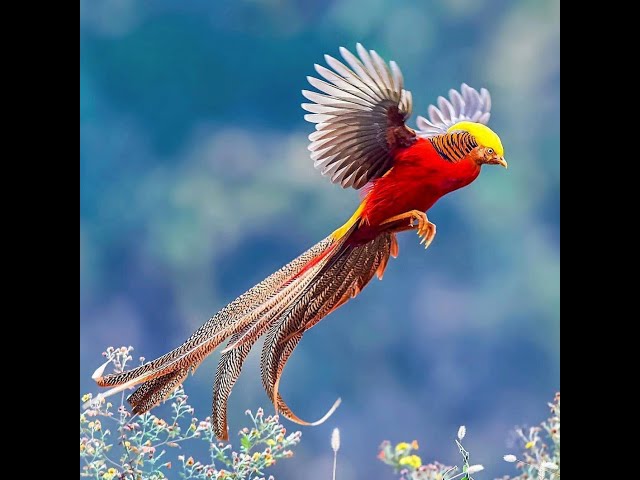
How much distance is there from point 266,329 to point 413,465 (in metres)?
0.61

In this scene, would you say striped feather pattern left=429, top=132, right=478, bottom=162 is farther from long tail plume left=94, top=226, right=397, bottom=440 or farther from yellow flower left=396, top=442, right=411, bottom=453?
yellow flower left=396, top=442, right=411, bottom=453

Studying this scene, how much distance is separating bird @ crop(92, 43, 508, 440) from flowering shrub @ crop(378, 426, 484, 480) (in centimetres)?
24

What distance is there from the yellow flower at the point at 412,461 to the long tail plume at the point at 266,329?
268 millimetres

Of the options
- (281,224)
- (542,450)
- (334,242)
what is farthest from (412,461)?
(281,224)

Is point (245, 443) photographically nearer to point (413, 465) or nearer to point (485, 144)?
point (413, 465)

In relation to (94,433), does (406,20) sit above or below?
above

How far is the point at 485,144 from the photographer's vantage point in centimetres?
264

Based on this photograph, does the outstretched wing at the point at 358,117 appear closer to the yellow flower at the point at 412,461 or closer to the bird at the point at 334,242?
the bird at the point at 334,242

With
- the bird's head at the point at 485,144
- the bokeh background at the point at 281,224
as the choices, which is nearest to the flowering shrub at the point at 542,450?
the bokeh background at the point at 281,224

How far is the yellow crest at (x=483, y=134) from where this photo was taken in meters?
2.64

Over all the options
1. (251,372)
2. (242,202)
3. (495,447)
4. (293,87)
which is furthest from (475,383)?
(293,87)

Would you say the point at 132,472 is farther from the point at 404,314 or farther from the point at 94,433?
the point at 404,314
